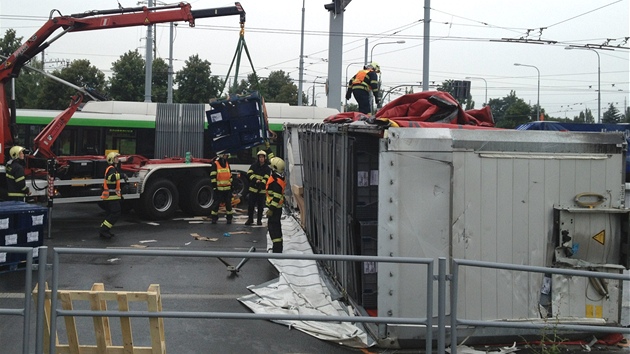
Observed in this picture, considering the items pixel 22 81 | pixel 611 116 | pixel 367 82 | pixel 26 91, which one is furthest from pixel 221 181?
pixel 611 116

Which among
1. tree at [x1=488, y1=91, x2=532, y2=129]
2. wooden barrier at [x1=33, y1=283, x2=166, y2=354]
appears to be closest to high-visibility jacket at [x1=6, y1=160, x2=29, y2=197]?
wooden barrier at [x1=33, y1=283, x2=166, y2=354]

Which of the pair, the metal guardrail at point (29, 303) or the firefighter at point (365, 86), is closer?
the metal guardrail at point (29, 303)

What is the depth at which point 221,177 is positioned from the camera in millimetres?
15836

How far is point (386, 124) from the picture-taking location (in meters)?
6.48

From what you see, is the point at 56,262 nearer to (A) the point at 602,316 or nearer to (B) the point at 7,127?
(A) the point at 602,316

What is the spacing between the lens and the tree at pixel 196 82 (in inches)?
1651

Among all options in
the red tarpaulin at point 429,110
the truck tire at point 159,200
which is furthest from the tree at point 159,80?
the red tarpaulin at point 429,110

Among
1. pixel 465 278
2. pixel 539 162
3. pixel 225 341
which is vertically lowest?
pixel 225 341

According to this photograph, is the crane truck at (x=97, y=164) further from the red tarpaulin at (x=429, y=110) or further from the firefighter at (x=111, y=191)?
the red tarpaulin at (x=429, y=110)

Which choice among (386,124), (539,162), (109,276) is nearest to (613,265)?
(539,162)

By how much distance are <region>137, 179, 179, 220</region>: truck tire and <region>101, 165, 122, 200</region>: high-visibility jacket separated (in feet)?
10.9

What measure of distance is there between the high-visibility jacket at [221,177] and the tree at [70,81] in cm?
2892

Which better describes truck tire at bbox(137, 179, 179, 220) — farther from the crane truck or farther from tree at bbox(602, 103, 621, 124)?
tree at bbox(602, 103, 621, 124)

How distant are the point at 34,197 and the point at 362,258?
12054 mm
